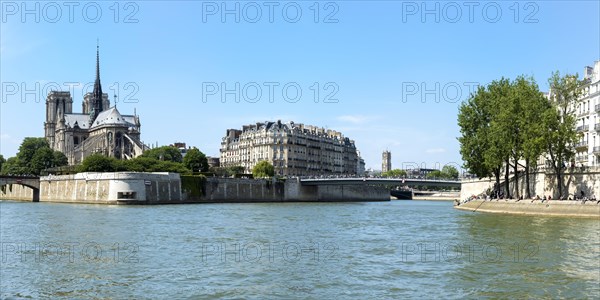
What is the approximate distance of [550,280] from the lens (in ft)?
64.8

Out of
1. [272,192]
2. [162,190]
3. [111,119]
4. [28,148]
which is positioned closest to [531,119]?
[162,190]

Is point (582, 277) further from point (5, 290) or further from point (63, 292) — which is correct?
point (5, 290)

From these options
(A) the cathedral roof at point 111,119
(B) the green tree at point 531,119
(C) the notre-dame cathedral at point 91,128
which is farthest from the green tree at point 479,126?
(A) the cathedral roof at point 111,119

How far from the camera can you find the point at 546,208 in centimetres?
4906

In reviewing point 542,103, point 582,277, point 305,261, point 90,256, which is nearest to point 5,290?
point 90,256

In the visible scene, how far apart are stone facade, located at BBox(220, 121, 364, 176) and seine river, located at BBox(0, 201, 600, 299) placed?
92.6 meters

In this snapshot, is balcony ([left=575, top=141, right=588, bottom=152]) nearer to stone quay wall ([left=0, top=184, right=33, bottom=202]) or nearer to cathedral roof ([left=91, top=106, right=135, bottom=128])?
stone quay wall ([left=0, top=184, right=33, bottom=202])

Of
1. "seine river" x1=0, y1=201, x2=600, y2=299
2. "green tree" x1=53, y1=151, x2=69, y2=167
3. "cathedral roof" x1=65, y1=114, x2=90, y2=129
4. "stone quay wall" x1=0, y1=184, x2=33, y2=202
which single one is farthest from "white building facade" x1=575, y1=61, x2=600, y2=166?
"cathedral roof" x1=65, y1=114, x2=90, y2=129

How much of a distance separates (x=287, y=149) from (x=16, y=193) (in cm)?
4921

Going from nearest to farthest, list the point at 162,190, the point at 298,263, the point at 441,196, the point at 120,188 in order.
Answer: the point at 298,263 < the point at 120,188 < the point at 162,190 < the point at 441,196

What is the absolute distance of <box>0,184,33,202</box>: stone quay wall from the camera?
3947 inches

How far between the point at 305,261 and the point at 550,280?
8.10 metres

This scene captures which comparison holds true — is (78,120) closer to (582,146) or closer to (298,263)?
(582,146)

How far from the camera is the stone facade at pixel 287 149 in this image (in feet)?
428
